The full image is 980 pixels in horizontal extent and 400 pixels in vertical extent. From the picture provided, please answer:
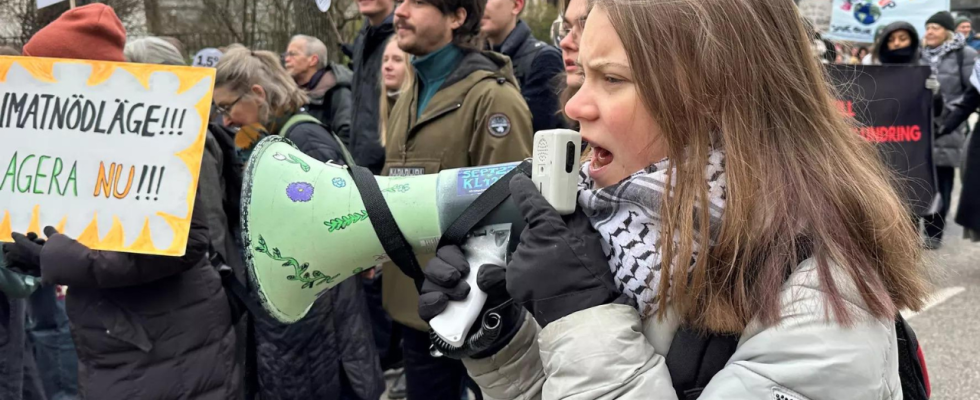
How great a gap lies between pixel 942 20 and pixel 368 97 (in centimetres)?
562

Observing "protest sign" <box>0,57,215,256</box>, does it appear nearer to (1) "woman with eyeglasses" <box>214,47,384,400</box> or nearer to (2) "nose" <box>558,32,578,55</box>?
(1) "woman with eyeglasses" <box>214,47,384,400</box>

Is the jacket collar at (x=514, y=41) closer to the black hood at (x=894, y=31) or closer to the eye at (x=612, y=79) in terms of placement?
the black hood at (x=894, y=31)

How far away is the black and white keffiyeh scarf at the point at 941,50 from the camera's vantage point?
649cm

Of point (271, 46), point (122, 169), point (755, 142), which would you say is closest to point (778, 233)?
point (755, 142)

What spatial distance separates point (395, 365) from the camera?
4223mm

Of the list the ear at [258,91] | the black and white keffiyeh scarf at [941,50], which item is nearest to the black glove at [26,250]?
the ear at [258,91]

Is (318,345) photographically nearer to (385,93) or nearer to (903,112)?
(385,93)

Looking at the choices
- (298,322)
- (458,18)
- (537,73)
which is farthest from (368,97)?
(298,322)

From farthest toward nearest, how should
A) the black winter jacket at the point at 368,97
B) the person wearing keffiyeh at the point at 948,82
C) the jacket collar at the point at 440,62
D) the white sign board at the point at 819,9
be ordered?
1. the white sign board at the point at 819,9
2. the person wearing keffiyeh at the point at 948,82
3. the black winter jacket at the point at 368,97
4. the jacket collar at the point at 440,62

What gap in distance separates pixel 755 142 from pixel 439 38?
173 cm

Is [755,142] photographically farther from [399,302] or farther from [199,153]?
[399,302]

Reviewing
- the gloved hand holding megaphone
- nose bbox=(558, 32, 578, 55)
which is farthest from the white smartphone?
nose bbox=(558, 32, 578, 55)

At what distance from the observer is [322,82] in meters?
5.23

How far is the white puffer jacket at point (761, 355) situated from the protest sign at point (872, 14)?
5.68 meters
